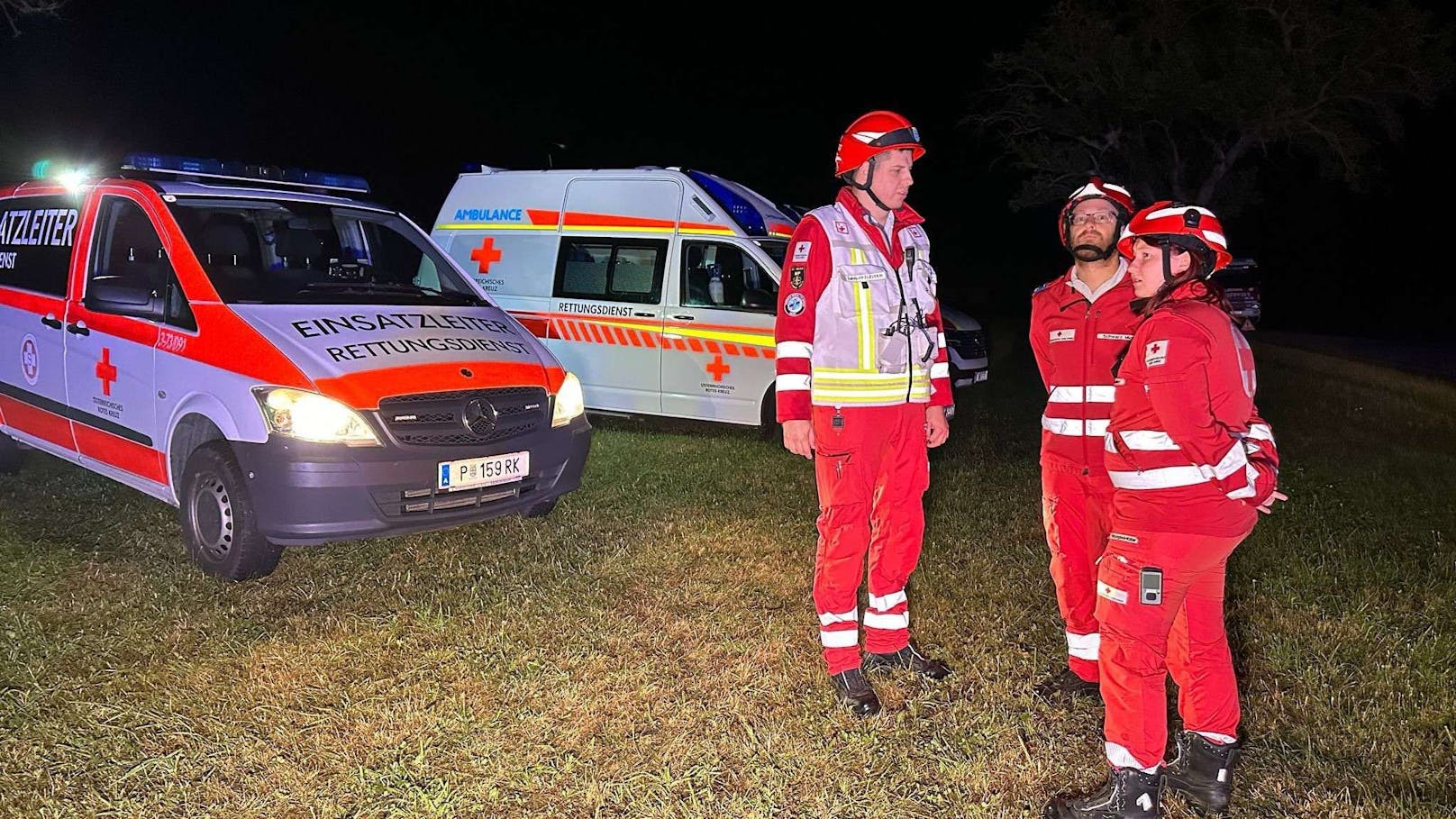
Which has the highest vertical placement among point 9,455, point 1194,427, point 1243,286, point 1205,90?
point 1205,90

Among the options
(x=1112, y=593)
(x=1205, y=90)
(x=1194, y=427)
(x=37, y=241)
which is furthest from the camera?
(x=1205, y=90)

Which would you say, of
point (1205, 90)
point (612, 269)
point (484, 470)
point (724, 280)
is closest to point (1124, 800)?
point (484, 470)

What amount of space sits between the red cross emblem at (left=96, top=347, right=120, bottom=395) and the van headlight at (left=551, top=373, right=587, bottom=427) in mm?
2207

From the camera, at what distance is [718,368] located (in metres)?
8.34

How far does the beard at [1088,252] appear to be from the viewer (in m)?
3.46

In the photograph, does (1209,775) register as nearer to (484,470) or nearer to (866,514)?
(866,514)

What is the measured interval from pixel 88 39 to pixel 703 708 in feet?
114

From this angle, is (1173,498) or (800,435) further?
(800,435)

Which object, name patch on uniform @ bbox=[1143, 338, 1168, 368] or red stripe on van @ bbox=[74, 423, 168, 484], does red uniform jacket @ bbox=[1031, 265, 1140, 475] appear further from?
red stripe on van @ bbox=[74, 423, 168, 484]

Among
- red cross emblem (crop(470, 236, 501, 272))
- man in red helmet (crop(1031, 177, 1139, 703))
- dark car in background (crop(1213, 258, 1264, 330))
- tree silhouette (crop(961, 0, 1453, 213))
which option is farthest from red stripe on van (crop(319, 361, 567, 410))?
tree silhouette (crop(961, 0, 1453, 213))

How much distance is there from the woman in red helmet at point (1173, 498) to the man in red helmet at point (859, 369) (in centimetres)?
90

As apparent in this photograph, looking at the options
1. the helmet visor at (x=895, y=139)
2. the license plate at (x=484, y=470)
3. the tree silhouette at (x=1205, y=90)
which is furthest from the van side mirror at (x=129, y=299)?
the tree silhouette at (x=1205, y=90)

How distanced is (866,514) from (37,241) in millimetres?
5173

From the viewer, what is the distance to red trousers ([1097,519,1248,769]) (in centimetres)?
277
